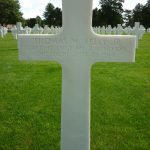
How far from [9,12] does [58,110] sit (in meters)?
49.4

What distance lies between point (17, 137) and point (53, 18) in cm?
5622

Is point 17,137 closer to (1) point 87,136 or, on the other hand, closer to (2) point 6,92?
(1) point 87,136

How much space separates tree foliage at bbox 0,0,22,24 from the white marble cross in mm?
49297

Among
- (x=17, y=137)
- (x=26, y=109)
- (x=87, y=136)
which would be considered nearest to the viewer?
(x=87, y=136)

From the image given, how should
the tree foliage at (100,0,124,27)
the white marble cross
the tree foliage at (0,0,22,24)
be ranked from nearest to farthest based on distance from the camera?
the white marble cross, the tree foliage at (0,0,22,24), the tree foliage at (100,0,124,27)

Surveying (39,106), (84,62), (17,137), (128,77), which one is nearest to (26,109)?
(39,106)

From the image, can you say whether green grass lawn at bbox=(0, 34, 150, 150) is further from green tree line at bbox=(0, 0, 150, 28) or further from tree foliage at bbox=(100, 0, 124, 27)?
tree foliage at bbox=(100, 0, 124, 27)

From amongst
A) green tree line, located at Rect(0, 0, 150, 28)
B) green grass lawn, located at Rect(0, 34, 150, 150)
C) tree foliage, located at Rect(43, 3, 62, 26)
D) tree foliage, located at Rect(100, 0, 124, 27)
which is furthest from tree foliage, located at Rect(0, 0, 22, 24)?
green grass lawn, located at Rect(0, 34, 150, 150)

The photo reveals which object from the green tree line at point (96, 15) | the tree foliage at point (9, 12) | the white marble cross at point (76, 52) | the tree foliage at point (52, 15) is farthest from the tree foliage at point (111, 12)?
the white marble cross at point (76, 52)

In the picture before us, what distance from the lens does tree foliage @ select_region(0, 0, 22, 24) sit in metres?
50.2

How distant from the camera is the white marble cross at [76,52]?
7.42 feet

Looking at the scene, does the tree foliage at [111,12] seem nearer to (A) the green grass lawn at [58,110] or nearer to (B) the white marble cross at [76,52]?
(A) the green grass lawn at [58,110]

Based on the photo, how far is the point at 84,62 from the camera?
92.7 inches

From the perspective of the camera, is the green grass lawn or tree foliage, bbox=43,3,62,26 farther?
tree foliage, bbox=43,3,62,26
